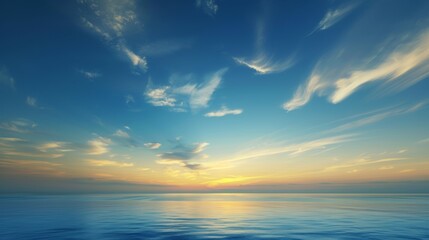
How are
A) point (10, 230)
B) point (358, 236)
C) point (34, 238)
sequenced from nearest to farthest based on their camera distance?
point (34, 238), point (358, 236), point (10, 230)

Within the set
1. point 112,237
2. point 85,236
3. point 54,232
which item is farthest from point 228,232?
point 54,232

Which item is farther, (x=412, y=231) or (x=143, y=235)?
(x=412, y=231)

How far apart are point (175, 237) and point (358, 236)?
19003 mm

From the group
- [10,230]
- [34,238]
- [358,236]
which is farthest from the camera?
[10,230]

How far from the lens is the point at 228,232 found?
27.8 metres

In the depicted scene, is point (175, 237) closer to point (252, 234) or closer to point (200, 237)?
point (200, 237)

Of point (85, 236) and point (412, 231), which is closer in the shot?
point (85, 236)

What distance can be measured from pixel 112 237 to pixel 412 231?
33434mm

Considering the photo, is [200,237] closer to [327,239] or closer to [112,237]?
[112,237]

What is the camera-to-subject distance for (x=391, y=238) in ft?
80.4

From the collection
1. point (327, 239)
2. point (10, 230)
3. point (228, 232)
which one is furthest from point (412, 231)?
point (10, 230)

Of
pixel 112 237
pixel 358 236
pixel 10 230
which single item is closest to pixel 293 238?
pixel 358 236

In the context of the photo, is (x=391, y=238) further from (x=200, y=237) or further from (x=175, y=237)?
(x=175, y=237)

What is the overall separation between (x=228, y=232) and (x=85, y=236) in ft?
Result: 49.6
